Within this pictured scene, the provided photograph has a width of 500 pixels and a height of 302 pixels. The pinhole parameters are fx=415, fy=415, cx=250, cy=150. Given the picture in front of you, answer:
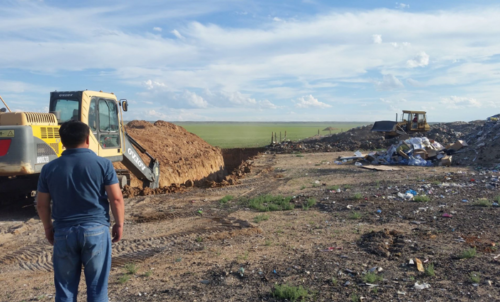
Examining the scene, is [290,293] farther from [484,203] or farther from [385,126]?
[385,126]

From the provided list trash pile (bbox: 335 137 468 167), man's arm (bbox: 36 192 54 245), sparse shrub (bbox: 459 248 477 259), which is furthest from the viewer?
trash pile (bbox: 335 137 468 167)

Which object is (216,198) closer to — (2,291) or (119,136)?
(119,136)

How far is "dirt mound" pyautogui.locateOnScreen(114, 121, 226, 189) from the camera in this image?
18.6 m

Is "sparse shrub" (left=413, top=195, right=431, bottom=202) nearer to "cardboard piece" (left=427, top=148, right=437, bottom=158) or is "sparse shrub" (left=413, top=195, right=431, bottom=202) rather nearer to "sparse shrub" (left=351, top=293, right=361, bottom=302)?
"sparse shrub" (left=351, top=293, right=361, bottom=302)

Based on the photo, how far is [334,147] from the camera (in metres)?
31.6

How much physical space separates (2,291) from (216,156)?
20.7m

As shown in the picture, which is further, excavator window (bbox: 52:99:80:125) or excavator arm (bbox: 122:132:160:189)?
excavator arm (bbox: 122:132:160:189)

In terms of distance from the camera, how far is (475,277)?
5.04 metres

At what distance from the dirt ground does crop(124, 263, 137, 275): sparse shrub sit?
1.3 inches

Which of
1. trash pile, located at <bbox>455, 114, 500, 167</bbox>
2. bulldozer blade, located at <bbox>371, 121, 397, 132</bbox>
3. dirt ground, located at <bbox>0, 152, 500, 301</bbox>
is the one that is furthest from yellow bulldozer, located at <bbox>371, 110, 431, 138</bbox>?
dirt ground, located at <bbox>0, 152, 500, 301</bbox>

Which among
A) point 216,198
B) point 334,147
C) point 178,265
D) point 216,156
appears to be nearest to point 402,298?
point 178,265

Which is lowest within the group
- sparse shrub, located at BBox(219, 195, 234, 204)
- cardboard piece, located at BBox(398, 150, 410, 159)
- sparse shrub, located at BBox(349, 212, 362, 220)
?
sparse shrub, located at BBox(219, 195, 234, 204)

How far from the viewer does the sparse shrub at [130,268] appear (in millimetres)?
5699

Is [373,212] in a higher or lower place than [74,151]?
lower
